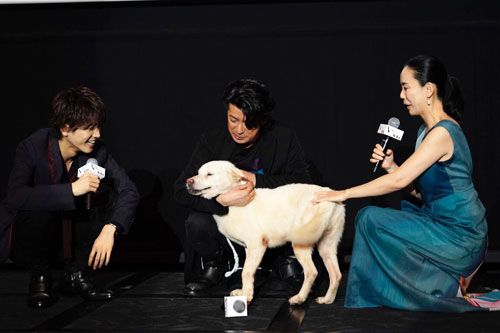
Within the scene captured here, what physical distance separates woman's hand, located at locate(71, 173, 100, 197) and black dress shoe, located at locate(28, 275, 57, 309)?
1.61ft

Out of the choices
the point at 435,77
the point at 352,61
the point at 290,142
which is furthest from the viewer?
the point at 352,61

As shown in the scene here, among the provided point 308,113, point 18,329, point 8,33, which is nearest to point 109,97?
point 8,33

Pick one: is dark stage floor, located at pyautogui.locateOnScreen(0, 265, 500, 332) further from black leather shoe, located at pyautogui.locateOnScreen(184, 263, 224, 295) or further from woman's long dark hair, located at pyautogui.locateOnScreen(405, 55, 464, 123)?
woman's long dark hair, located at pyautogui.locateOnScreen(405, 55, 464, 123)

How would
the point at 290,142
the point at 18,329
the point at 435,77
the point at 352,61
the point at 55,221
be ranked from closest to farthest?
the point at 18,329, the point at 435,77, the point at 55,221, the point at 290,142, the point at 352,61

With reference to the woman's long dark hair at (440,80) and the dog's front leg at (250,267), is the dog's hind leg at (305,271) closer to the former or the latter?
the dog's front leg at (250,267)

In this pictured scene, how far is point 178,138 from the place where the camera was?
457cm

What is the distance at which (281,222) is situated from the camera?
115 inches

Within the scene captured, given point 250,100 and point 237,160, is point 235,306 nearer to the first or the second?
point 237,160

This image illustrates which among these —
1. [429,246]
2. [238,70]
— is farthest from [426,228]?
[238,70]

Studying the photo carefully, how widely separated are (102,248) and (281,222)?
36.3 inches

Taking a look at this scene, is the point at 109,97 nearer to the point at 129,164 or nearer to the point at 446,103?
the point at 129,164

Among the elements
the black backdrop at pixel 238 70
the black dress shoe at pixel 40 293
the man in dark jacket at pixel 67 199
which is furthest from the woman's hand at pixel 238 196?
the black backdrop at pixel 238 70

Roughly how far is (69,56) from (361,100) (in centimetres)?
234

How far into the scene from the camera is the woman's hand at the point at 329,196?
2.82 metres
